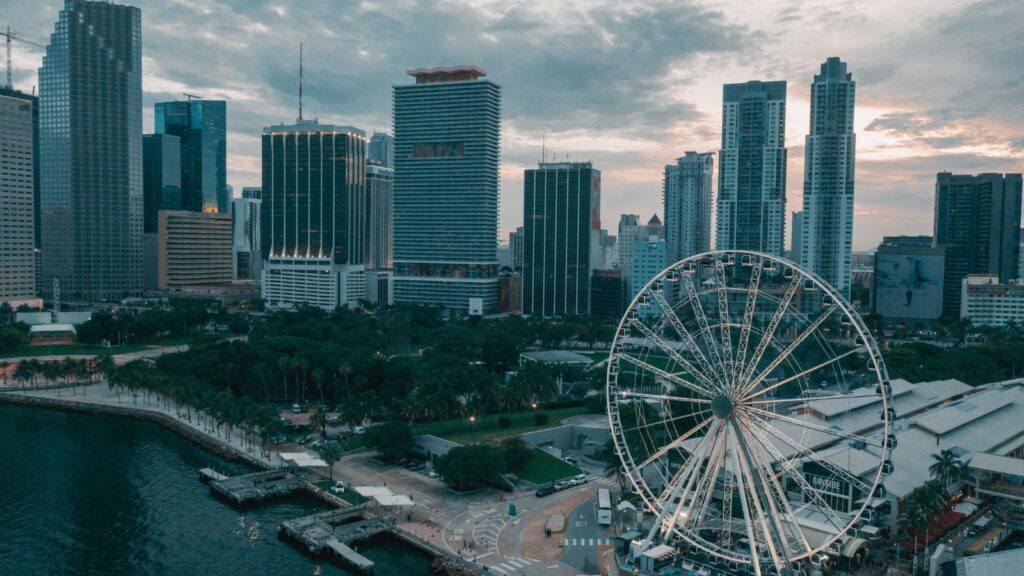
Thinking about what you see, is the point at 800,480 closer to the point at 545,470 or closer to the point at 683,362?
the point at 683,362

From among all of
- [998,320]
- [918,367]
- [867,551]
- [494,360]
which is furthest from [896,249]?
[867,551]

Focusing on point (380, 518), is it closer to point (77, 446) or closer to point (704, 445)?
point (704, 445)

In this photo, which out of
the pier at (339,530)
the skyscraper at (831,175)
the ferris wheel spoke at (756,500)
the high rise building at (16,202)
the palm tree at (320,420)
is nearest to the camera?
the ferris wheel spoke at (756,500)

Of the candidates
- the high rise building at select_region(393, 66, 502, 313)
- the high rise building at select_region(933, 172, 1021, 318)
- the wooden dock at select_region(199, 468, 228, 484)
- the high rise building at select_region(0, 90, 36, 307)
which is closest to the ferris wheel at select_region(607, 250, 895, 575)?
the wooden dock at select_region(199, 468, 228, 484)

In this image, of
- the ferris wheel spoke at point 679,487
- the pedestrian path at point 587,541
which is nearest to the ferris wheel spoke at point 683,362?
the ferris wheel spoke at point 679,487

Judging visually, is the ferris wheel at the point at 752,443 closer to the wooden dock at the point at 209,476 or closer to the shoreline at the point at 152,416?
the wooden dock at the point at 209,476

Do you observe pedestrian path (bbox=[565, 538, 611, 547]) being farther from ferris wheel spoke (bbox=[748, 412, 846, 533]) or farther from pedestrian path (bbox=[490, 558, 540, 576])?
ferris wheel spoke (bbox=[748, 412, 846, 533])
